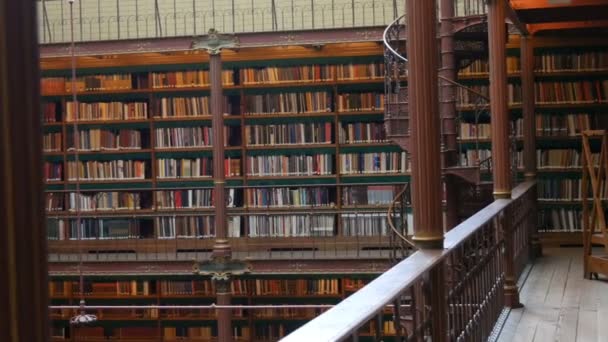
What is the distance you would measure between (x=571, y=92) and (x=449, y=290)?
6.78 metres

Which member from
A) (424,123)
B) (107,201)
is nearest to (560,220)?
(107,201)

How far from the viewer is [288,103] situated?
35.6ft

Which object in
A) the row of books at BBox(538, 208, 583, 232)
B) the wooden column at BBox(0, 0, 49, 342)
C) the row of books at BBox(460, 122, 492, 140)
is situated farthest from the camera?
the row of books at BBox(460, 122, 492, 140)

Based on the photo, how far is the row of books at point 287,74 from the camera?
1073cm

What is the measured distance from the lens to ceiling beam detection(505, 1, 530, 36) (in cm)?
753

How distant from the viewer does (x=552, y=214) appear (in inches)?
397

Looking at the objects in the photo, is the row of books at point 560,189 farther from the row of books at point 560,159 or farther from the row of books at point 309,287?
the row of books at point 309,287

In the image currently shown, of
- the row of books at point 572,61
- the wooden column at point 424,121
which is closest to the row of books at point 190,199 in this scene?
the row of books at point 572,61

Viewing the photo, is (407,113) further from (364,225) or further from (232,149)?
(232,149)

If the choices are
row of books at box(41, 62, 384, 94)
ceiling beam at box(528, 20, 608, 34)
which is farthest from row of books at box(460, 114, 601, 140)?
row of books at box(41, 62, 384, 94)

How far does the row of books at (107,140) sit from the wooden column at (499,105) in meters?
5.70

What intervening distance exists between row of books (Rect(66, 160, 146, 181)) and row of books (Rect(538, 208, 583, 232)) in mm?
4915

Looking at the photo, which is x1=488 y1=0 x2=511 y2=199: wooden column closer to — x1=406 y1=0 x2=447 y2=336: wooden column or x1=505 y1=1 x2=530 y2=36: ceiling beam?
x1=505 y1=1 x2=530 y2=36: ceiling beam

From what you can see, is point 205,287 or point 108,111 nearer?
point 205,287
